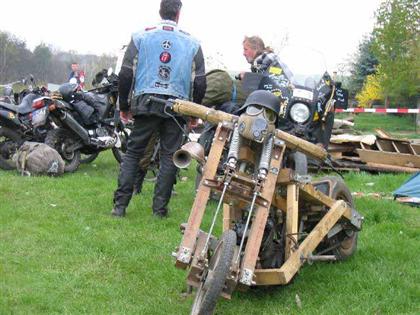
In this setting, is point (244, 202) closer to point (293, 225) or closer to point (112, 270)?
point (293, 225)

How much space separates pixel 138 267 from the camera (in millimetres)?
4633

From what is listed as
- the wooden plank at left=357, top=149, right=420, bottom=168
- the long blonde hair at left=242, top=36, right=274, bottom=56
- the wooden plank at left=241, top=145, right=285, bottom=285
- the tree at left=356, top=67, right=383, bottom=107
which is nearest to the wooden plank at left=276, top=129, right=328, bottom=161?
the wooden plank at left=241, top=145, right=285, bottom=285

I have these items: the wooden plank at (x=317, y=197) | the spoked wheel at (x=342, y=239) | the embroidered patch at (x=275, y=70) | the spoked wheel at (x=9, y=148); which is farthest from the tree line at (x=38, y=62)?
the wooden plank at (x=317, y=197)

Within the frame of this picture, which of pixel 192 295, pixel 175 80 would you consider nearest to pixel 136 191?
pixel 175 80

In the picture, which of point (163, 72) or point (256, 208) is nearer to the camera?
point (256, 208)

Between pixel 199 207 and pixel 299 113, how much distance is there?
80.0 inches

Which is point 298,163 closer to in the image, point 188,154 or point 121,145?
point 188,154

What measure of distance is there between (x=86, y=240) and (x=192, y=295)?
1.46 meters

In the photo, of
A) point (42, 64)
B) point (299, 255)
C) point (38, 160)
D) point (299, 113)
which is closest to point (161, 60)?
point (299, 113)

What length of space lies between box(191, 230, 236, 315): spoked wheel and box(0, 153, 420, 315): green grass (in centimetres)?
56

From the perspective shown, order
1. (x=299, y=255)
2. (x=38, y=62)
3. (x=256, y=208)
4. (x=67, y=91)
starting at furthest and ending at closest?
(x=38, y=62) → (x=67, y=91) → (x=299, y=255) → (x=256, y=208)

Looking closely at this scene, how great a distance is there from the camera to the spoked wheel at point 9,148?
342 inches

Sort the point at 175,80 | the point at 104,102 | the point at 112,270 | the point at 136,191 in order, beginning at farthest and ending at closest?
1. the point at 104,102
2. the point at 136,191
3. the point at 175,80
4. the point at 112,270

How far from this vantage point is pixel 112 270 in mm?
4551
